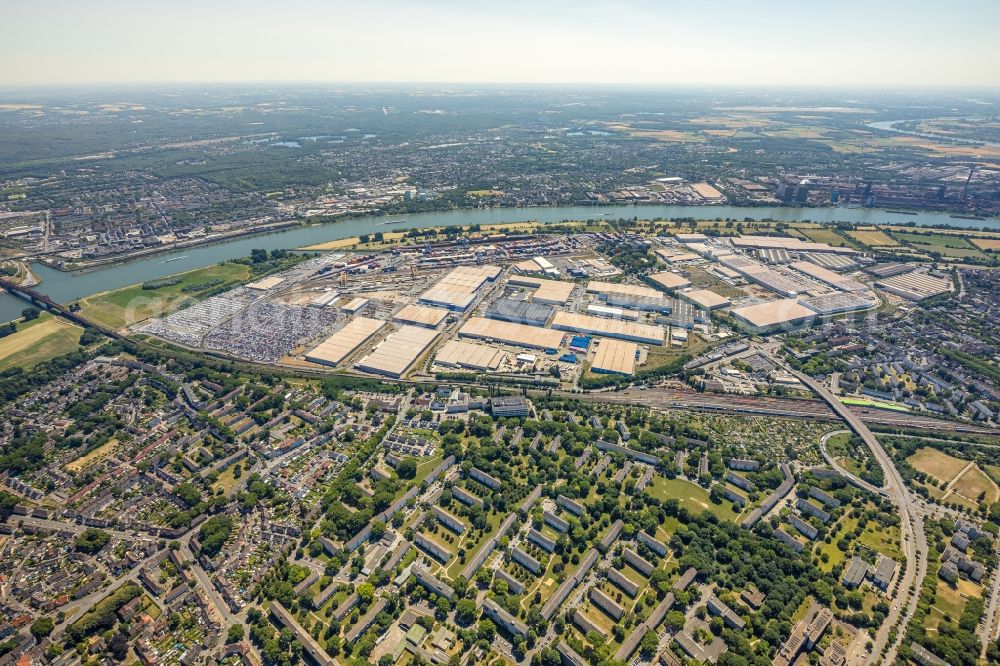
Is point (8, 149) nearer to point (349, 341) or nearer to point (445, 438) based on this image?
point (349, 341)

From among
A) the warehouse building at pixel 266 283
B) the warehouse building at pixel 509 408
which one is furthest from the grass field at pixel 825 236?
the warehouse building at pixel 266 283

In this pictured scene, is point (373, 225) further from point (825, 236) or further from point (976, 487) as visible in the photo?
point (976, 487)

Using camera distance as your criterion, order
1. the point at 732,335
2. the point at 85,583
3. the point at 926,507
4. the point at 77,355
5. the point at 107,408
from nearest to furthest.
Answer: the point at 85,583 < the point at 926,507 < the point at 107,408 < the point at 77,355 < the point at 732,335

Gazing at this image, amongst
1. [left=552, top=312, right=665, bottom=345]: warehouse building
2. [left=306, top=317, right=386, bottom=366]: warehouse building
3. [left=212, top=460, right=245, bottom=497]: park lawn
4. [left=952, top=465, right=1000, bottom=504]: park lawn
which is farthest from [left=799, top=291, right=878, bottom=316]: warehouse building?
[left=212, top=460, right=245, bottom=497]: park lawn

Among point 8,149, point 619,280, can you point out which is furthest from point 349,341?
point 8,149

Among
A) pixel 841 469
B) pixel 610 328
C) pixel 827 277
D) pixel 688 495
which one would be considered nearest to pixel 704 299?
pixel 610 328

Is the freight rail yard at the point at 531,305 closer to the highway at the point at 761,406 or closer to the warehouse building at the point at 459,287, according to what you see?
the warehouse building at the point at 459,287
